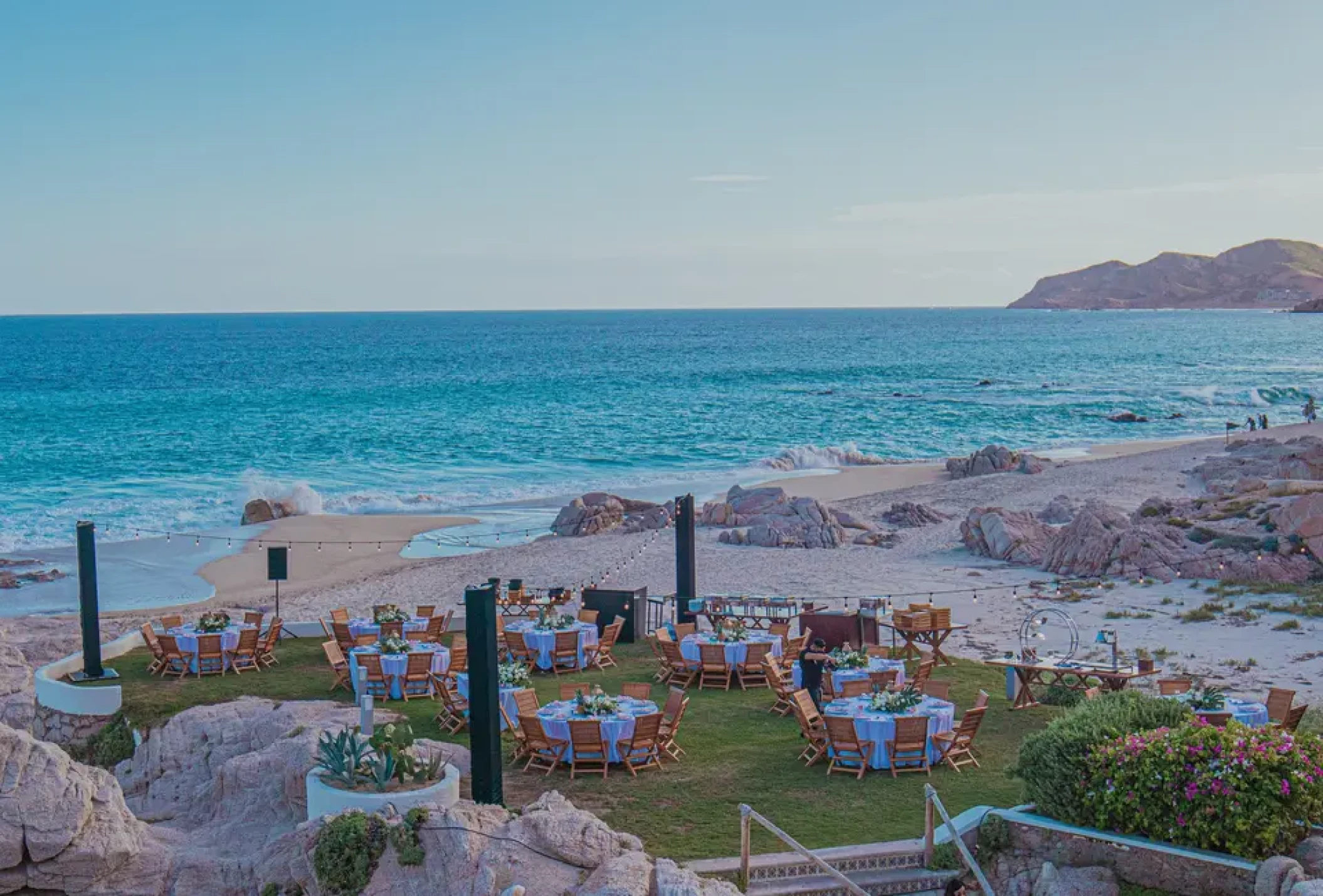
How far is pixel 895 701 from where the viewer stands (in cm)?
1404

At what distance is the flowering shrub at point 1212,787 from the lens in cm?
1012

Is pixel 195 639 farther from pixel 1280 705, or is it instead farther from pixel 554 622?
pixel 1280 705

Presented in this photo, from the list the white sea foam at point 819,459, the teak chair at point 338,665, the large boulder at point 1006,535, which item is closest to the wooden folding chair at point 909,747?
the teak chair at point 338,665

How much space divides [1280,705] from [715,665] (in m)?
7.39

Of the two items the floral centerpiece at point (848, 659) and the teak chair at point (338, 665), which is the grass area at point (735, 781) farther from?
the floral centerpiece at point (848, 659)

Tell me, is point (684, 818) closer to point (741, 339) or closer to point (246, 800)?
point (246, 800)

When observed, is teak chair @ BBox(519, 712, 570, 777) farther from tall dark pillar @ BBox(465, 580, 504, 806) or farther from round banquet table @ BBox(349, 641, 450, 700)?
round banquet table @ BBox(349, 641, 450, 700)

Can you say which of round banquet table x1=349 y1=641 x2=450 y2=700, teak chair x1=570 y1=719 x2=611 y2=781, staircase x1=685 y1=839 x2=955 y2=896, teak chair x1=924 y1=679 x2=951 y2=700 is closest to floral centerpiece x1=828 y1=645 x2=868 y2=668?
teak chair x1=924 y1=679 x2=951 y2=700

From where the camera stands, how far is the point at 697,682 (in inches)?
726

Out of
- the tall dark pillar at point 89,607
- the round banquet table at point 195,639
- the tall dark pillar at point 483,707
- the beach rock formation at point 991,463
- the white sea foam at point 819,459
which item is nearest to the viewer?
the tall dark pillar at point 483,707

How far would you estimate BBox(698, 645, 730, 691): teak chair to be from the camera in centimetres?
1811

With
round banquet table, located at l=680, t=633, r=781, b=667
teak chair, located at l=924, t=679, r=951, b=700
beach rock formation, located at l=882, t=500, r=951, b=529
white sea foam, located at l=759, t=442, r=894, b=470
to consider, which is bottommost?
white sea foam, located at l=759, t=442, r=894, b=470

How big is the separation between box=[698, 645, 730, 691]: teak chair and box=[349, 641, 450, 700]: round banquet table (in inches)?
143

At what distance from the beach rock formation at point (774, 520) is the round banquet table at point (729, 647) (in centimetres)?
1279
